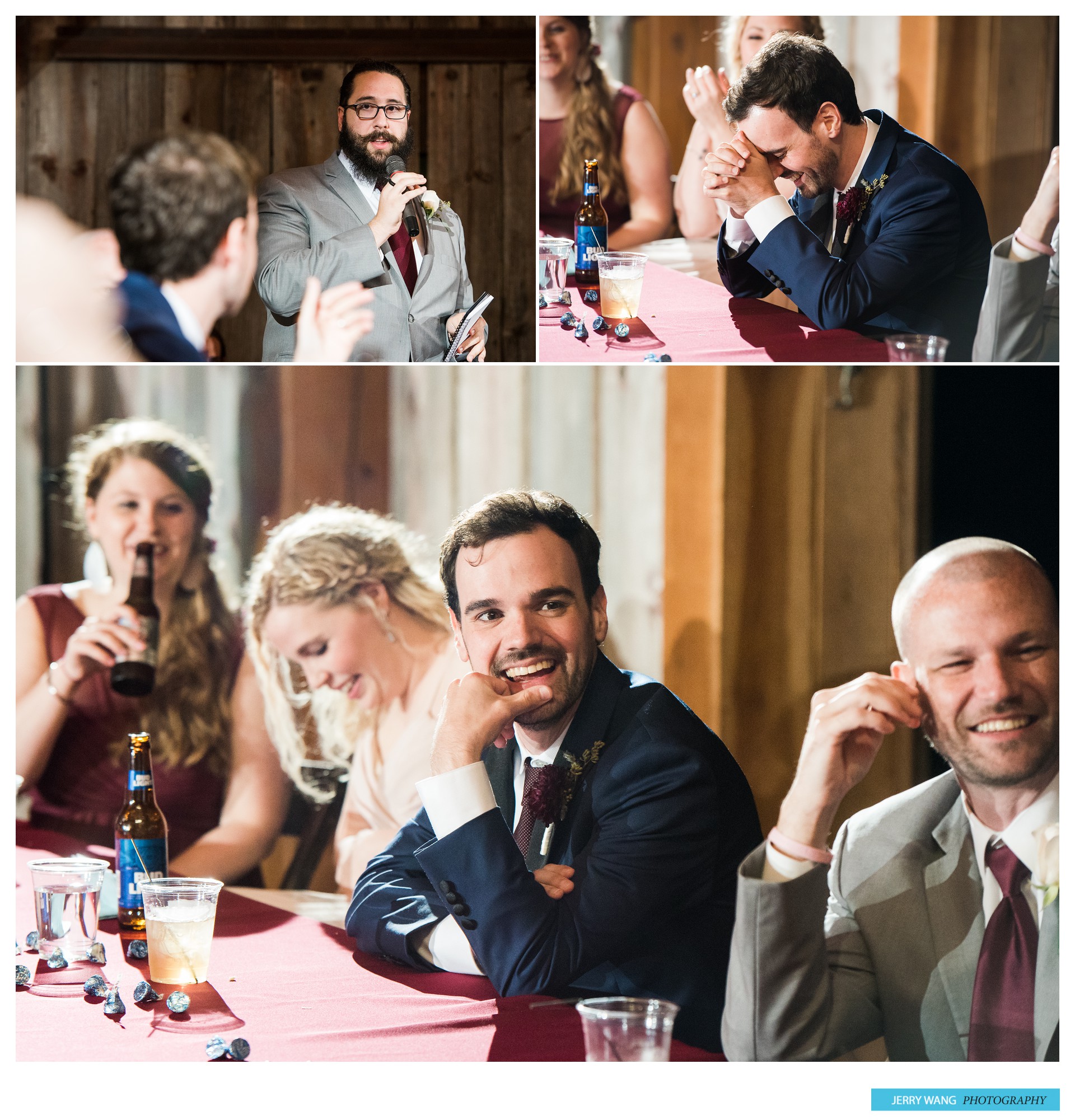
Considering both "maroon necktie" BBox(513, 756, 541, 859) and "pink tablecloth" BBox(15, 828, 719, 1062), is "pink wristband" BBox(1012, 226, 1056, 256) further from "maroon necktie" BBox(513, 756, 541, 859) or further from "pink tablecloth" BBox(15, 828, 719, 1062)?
"pink tablecloth" BBox(15, 828, 719, 1062)

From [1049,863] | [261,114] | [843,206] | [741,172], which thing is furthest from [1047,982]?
[261,114]

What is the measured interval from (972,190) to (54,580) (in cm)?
184

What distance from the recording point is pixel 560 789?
213cm

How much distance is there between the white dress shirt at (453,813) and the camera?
2.09 m

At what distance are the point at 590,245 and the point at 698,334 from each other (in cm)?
26

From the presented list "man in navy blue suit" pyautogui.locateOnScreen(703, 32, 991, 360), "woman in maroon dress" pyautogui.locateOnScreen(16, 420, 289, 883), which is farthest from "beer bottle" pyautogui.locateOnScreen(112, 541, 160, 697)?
"man in navy blue suit" pyautogui.locateOnScreen(703, 32, 991, 360)

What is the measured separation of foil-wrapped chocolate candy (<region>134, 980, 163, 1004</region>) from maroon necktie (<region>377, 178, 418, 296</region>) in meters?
1.32

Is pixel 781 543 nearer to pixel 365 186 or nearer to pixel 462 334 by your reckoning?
pixel 462 334

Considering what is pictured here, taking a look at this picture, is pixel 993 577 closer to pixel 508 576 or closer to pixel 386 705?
pixel 508 576

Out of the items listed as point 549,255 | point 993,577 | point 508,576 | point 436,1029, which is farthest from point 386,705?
point 993,577

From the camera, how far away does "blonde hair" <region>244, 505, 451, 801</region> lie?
88.1 inches

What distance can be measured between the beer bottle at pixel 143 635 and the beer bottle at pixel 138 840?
100mm

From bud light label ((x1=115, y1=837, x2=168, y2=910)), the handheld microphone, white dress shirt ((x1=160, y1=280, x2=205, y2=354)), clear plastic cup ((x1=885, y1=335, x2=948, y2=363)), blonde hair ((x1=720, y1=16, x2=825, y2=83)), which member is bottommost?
bud light label ((x1=115, y1=837, x2=168, y2=910))
